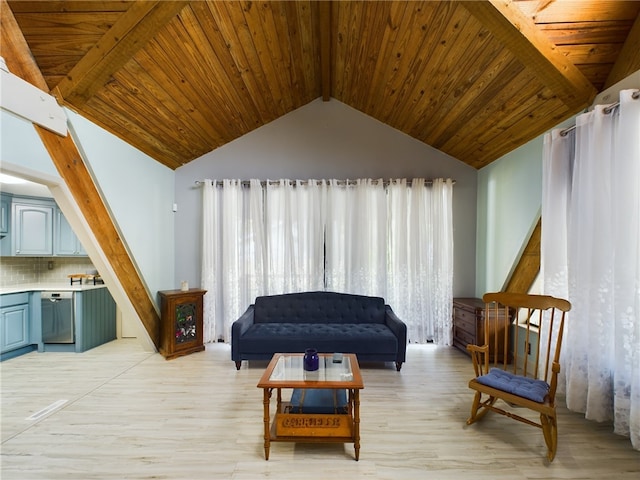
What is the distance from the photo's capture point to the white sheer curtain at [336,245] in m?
4.00

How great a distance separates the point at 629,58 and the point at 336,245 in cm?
312

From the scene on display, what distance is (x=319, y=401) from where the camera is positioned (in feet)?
6.93

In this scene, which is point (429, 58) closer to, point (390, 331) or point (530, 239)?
point (530, 239)

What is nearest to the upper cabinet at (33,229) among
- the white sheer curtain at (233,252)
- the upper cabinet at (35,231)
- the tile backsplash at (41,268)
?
the upper cabinet at (35,231)

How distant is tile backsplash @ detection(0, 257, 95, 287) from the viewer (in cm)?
388

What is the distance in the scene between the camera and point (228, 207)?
13.2 ft

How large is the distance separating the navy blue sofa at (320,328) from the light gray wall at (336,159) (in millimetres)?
1468

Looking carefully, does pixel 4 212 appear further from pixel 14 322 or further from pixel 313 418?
pixel 313 418

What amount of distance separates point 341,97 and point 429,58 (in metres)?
1.66

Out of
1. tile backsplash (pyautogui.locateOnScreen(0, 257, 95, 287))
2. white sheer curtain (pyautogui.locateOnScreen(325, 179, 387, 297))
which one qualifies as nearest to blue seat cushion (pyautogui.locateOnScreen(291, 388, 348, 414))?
white sheer curtain (pyautogui.locateOnScreen(325, 179, 387, 297))

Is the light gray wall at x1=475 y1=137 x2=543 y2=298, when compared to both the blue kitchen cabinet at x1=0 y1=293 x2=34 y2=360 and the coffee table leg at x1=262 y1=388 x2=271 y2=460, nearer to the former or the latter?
the coffee table leg at x1=262 y1=388 x2=271 y2=460

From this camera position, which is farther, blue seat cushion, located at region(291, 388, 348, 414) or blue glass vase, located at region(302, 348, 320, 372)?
blue glass vase, located at region(302, 348, 320, 372)

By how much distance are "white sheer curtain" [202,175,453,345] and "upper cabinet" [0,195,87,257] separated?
191 cm

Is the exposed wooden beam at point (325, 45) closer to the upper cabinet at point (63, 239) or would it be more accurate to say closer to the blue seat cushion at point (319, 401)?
the blue seat cushion at point (319, 401)
